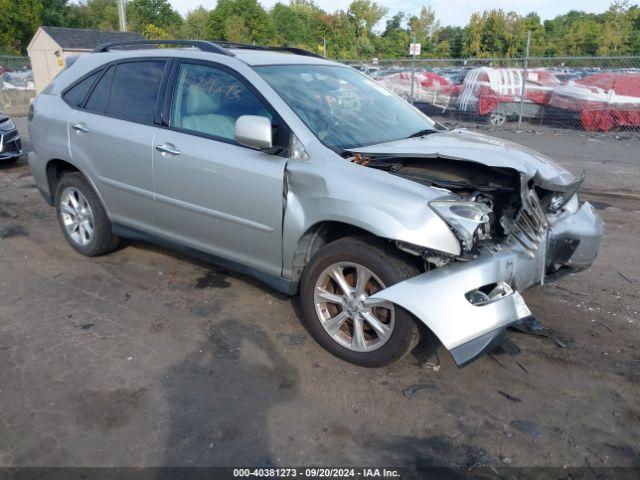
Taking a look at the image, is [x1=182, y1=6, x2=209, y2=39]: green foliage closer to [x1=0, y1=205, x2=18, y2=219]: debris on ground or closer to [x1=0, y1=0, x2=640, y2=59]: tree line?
[x1=0, y1=0, x2=640, y2=59]: tree line

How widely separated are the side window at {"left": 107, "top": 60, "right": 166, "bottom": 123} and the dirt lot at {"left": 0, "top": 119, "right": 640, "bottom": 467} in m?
1.38

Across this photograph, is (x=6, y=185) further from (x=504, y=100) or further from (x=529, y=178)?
(x=504, y=100)

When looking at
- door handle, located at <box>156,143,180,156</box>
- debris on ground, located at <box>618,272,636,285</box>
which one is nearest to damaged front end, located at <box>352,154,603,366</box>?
debris on ground, located at <box>618,272,636,285</box>

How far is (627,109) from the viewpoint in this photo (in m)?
13.3

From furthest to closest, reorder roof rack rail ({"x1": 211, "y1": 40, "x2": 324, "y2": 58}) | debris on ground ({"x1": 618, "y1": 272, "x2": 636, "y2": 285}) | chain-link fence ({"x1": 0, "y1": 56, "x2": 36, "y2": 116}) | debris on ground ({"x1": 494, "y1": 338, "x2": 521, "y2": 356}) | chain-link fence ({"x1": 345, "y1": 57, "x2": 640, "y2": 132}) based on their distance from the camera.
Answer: chain-link fence ({"x1": 0, "y1": 56, "x2": 36, "y2": 116}) → chain-link fence ({"x1": 345, "y1": 57, "x2": 640, "y2": 132}) → debris on ground ({"x1": 618, "y1": 272, "x2": 636, "y2": 285}) → roof rack rail ({"x1": 211, "y1": 40, "x2": 324, "y2": 58}) → debris on ground ({"x1": 494, "y1": 338, "x2": 521, "y2": 356})

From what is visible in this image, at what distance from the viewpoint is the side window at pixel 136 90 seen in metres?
4.34

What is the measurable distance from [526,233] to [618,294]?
1.60 metres

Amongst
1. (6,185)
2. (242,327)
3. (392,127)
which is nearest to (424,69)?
(6,185)

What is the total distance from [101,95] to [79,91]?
330 millimetres

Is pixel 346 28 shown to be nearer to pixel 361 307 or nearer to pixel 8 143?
pixel 8 143

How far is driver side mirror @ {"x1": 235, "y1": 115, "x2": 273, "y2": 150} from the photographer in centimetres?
342

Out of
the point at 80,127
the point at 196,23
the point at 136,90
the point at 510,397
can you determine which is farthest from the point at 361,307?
the point at 196,23

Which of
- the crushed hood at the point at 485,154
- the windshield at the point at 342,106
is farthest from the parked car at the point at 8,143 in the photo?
the crushed hood at the point at 485,154

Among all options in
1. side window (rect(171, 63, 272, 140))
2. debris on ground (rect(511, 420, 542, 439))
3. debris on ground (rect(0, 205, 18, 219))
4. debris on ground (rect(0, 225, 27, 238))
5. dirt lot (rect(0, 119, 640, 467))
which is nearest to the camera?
dirt lot (rect(0, 119, 640, 467))
